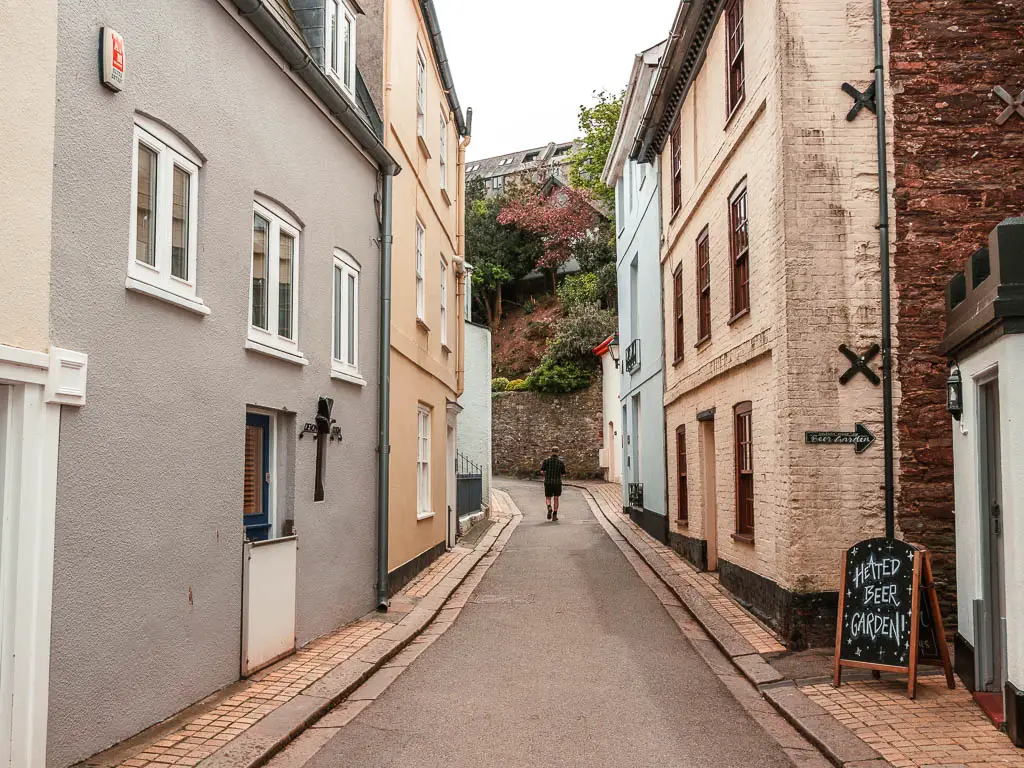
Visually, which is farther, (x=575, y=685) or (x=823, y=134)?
(x=823, y=134)

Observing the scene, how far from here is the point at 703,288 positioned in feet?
45.8

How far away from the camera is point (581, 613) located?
36.6 ft

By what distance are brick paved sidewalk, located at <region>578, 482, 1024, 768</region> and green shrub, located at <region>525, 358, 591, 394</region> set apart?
94.7 feet

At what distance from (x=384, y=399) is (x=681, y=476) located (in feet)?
21.9

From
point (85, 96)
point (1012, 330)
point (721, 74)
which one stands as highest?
point (721, 74)

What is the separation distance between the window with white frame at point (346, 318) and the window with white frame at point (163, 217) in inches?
Result: 125

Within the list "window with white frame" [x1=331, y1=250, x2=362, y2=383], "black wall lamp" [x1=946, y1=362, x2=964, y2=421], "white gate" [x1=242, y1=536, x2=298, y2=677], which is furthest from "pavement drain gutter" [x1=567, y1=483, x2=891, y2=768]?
"window with white frame" [x1=331, y1=250, x2=362, y2=383]

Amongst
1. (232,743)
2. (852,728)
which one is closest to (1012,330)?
(852,728)

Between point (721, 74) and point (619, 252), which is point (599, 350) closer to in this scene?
point (619, 252)

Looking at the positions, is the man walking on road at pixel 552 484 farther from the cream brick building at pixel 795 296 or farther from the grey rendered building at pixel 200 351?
the grey rendered building at pixel 200 351

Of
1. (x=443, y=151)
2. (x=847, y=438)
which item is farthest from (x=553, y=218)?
(x=847, y=438)

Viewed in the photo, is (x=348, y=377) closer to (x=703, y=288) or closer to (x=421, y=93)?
(x=703, y=288)

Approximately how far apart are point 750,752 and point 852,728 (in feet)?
2.57

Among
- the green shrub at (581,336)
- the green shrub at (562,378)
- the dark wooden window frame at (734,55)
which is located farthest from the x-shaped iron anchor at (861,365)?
the green shrub at (562,378)
